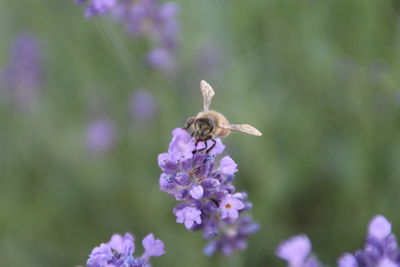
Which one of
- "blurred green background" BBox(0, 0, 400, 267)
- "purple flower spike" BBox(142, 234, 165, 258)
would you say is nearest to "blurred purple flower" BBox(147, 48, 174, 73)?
"blurred green background" BBox(0, 0, 400, 267)

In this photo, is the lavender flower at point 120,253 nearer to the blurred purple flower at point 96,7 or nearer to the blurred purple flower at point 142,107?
the blurred purple flower at point 96,7

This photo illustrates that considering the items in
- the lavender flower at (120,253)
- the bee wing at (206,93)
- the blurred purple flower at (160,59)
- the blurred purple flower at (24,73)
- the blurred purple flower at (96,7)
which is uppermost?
the blurred purple flower at (24,73)

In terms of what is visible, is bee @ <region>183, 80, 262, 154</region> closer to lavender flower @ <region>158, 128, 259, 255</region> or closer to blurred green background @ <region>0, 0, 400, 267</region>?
lavender flower @ <region>158, 128, 259, 255</region>

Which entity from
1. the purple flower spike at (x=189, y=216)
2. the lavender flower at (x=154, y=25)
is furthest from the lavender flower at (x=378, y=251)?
the lavender flower at (x=154, y=25)

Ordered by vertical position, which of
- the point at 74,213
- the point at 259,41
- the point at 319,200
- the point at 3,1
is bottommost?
the point at 319,200

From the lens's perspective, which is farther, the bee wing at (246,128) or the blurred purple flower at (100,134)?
the blurred purple flower at (100,134)

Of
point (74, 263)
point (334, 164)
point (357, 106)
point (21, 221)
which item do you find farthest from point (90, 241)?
Result: point (357, 106)

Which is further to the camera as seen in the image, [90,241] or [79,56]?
[79,56]

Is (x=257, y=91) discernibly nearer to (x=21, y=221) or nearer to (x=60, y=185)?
(x=60, y=185)
